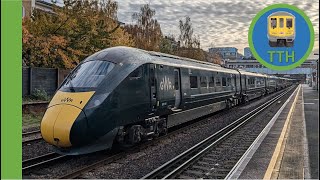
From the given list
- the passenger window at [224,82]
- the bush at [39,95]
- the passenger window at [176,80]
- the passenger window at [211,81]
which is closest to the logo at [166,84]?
the passenger window at [176,80]

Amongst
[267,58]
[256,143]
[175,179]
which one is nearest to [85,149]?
[175,179]

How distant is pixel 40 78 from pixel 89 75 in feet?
52.9

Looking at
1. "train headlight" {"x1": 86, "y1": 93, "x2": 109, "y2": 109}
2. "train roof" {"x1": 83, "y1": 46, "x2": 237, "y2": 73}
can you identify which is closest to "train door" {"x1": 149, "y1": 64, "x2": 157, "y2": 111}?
"train roof" {"x1": 83, "y1": 46, "x2": 237, "y2": 73}

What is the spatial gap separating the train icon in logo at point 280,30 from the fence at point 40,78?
21.3 metres

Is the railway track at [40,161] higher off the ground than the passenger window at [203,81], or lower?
lower

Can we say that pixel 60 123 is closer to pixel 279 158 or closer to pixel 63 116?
pixel 63 116

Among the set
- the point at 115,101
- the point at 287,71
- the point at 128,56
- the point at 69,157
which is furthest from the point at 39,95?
the point at 287,71

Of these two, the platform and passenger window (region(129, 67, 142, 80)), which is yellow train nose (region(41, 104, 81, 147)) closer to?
passenger window (region(129, 67, 142, 80))

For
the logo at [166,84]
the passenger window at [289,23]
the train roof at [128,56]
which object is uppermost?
the train roof at [128,56]

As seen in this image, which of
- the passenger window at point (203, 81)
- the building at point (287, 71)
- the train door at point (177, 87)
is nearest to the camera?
the building at point (287, 71)

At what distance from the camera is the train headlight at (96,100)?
26.2 feet

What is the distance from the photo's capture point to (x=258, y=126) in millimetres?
16203

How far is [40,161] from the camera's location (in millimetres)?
9219

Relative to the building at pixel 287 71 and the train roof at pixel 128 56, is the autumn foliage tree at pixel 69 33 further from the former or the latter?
the building at pixel 287 71
